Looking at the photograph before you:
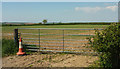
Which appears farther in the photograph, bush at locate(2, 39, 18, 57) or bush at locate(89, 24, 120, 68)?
bush at locate(2, 39, 18, 57)

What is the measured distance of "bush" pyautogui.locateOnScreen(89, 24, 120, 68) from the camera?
178 inches

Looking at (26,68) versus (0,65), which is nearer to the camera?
(26,68)

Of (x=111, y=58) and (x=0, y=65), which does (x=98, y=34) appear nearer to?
(x=111, y=58)

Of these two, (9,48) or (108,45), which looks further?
(9,48)

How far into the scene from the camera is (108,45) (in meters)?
4.50

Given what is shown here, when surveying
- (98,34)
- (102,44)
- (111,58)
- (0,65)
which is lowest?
(0,65)

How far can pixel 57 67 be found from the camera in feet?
18.0

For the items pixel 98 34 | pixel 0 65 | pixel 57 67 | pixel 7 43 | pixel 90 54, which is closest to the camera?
pixel 98 34

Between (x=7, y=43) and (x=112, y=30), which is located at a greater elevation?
(x=112, y=30)

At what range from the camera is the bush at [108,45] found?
4531 millimetres

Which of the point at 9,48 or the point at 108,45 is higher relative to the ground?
the point at 108,45

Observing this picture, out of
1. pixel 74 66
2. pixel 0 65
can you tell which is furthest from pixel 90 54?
pixel 0 65

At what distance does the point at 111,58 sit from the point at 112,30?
1015 millimetres

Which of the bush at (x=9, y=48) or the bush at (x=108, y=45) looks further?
the bush at (x=9, y=48)
